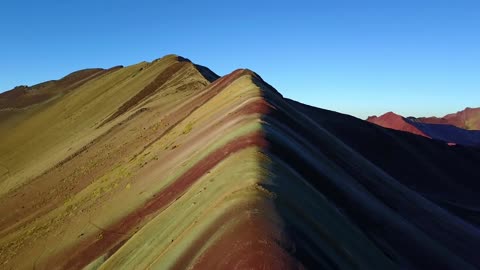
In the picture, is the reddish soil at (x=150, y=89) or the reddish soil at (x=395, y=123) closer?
the reddish soil at (x=150, y=89)

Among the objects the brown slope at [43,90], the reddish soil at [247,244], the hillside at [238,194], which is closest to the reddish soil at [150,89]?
the hillside at [238,194]

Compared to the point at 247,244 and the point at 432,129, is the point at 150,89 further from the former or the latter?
the point at 247,244

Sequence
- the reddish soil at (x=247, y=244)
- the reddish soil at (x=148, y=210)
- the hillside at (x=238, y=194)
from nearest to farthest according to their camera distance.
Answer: the reddish soil at (x=247, y=244)
the hillside at (x=238, y=194)
the reddish soil at (x=148, y=210)

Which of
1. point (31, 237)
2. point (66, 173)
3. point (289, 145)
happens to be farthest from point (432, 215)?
point (66, 173)

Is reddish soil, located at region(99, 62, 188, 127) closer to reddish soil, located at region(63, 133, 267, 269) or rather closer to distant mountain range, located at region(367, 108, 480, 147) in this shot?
reddish soil, located at region(63, 133, 267, 269)

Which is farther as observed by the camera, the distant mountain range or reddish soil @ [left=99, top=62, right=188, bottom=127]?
the distant mountain range

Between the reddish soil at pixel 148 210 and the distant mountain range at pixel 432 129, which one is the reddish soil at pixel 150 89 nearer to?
the reddish soil at pixel 148 210

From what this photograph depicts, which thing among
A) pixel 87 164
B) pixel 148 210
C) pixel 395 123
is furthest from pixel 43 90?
pixel 148 210

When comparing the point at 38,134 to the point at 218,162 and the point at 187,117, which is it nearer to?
the point at 187,117

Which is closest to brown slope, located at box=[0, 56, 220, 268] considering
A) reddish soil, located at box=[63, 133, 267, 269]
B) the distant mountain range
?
reddish soil, located at box=[63, 133, 267, 269]
